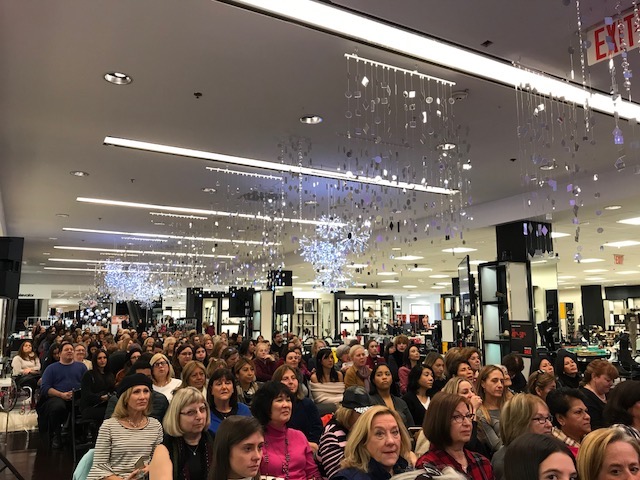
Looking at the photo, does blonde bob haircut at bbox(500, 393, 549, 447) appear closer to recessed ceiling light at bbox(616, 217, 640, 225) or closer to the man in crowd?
the man in crowd

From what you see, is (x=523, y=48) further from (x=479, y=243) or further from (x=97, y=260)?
(x=97, y=260)

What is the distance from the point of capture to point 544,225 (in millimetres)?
10914

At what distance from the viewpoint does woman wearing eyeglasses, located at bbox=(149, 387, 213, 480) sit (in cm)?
317

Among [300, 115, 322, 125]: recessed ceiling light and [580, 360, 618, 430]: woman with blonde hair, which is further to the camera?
[300, 115, 322, 125]: recessed ceiling light

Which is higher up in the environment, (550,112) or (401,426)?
(550,112)

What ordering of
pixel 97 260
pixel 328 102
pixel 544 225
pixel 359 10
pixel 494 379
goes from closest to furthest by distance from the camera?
1. pixel 359 10
2. pixel 494 379
3. pixel 328 102
4. pixel 544 225
5. pixel 97 260

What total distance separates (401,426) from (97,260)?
69.7 feet

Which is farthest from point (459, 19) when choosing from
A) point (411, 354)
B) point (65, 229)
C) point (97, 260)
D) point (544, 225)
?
point (97, 260)

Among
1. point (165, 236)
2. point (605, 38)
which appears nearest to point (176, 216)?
point (165, 236)

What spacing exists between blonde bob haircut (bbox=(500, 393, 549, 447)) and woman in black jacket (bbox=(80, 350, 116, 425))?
4.65 m

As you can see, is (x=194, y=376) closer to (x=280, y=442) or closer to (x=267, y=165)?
(x=280, y=442)

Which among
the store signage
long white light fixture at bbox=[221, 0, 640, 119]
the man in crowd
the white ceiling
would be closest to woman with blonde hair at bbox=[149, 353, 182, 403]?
the man in crowd

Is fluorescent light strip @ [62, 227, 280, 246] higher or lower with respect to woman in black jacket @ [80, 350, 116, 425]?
higher

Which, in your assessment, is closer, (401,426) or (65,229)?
(401,426)
